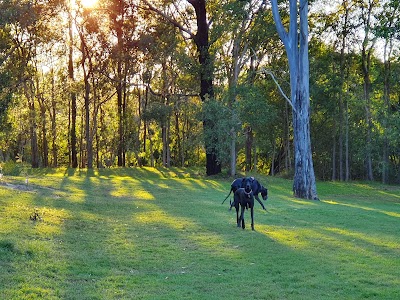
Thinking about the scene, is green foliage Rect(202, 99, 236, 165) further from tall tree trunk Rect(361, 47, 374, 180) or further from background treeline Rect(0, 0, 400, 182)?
tall tree trunk Rect(361, 47, 374, 180)

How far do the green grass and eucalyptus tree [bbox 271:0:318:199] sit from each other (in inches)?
277

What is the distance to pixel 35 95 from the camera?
45969mm

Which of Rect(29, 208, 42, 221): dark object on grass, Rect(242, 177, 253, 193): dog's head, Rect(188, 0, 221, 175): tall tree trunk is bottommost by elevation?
Rect(29, 208, 42, 221): dark object on grass

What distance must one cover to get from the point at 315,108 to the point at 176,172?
40.7 ft

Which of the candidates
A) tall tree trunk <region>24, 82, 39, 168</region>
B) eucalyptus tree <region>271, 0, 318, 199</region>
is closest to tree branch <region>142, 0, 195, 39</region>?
eucalyptus tree <region>271, 0, 318, 199</region>

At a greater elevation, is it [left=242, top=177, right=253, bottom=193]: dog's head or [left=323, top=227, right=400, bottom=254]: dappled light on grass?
[left=242, top=177, right=253, bottom=193]: dog's head

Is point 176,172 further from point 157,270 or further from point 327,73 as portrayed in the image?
point 157,270

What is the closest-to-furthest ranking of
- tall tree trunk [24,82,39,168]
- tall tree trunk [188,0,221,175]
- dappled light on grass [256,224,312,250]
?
dappled light on grass [256,224,312,250] < tall tree trunk [188,0,221,175] < tall tree trunk [24,82,39,168]

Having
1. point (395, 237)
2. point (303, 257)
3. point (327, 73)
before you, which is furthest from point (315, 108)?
point (303, 257)

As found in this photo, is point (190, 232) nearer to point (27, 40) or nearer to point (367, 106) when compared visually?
point (367, 106)

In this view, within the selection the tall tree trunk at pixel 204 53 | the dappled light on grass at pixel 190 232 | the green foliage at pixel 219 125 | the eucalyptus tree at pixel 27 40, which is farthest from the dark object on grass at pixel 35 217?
the eucalyptus tree at pixel 27 40

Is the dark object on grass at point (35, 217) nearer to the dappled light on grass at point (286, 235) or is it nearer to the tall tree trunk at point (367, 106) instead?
the dappled light on grass at point (286, 235)

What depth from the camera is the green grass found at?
7.15m

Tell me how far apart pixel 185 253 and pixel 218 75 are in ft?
81.8
